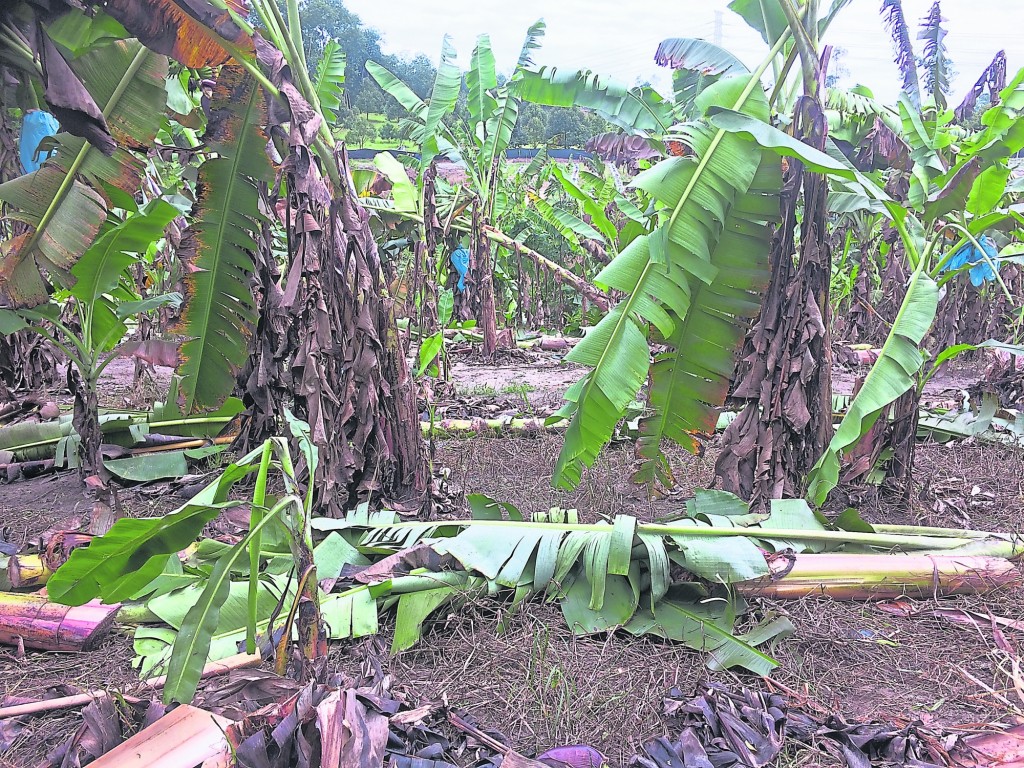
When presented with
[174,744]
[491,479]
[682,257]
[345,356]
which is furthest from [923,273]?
[174,744]

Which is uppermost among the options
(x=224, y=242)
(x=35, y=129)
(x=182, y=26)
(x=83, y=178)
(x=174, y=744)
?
(x=182, y=26)

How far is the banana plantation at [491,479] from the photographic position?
6.22 ft

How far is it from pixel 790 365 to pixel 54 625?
126 inches

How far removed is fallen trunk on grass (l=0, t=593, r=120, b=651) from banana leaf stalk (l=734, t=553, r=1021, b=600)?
7.77 ft

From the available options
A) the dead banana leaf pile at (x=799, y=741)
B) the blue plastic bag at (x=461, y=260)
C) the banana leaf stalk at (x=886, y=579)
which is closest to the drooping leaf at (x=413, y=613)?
the dead banana leaf pile at (x=799, y=741)

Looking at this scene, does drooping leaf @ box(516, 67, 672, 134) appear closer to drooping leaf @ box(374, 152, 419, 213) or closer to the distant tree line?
drooping leaf @ box(374, 152, 419, 213)

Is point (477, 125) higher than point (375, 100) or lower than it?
lower

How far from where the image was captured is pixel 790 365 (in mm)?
3256

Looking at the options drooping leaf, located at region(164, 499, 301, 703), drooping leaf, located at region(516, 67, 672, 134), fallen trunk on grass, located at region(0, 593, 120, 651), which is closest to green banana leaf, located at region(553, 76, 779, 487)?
drooping leaf, located at region(516, 67, 672, 134)

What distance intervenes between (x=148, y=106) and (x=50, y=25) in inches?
20.7

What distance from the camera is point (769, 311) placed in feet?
10.8

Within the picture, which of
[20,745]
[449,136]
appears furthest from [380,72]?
[20,745]

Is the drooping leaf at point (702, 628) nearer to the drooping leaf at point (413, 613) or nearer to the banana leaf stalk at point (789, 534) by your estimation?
the banana leaf stalk at point (789, 534)

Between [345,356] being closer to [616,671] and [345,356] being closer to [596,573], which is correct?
[596,573]
